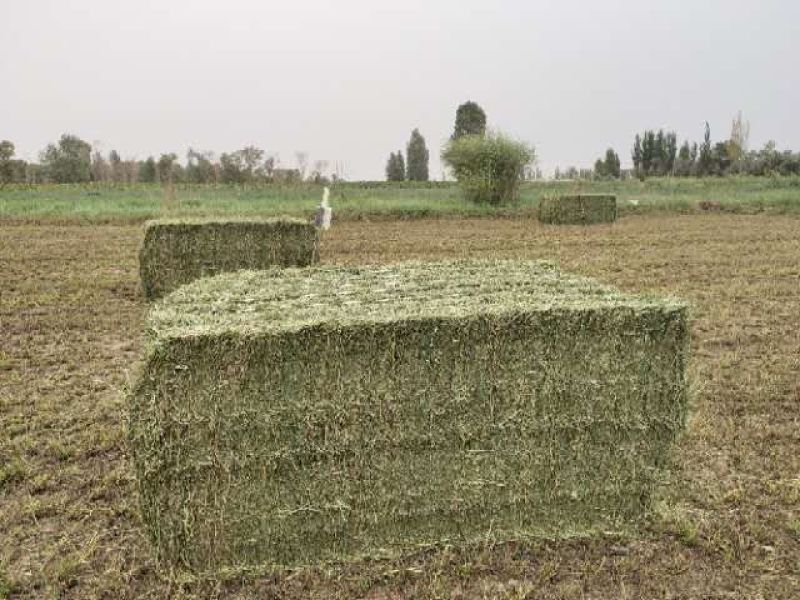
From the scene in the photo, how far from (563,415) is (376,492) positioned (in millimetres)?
1205

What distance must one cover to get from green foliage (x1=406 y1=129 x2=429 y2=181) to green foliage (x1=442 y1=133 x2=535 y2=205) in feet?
127

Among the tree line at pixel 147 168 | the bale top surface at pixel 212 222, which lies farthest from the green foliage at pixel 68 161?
the bale top surface at pixel 212 222

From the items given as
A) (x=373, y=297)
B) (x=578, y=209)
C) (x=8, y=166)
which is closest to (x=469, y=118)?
(x=578, y=209)

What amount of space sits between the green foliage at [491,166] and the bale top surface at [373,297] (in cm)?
2495

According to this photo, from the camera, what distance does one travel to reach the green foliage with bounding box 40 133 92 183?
59938mm

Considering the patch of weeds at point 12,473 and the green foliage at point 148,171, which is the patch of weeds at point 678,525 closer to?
the patch of weeds at point 12,473

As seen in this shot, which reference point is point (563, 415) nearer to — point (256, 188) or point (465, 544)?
point (465, 544)

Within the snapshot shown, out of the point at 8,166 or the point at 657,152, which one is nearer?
the point at 8,166

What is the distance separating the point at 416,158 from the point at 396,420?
68.2 metres

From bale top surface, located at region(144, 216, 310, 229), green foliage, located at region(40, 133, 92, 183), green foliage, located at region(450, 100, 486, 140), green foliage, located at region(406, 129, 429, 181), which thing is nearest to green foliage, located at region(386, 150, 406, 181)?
green foliage, located at region(406, 129, 429, 181)

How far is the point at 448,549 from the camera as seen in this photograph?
421 centimetres

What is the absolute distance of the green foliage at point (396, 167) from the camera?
6844cm

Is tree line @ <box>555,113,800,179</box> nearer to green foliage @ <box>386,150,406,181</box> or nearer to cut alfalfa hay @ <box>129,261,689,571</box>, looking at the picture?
green foliage @ <box>386,150,406,181</box>

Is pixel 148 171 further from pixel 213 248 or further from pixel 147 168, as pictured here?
pixel 213 248
